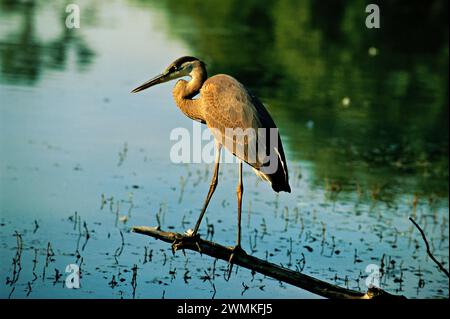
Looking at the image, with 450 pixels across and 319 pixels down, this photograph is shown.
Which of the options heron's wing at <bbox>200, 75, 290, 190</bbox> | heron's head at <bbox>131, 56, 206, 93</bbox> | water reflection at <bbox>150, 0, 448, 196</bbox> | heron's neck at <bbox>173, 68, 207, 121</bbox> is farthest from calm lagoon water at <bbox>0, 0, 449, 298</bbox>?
heron's head at <bbox>131, 56, 206, 93</bbox>

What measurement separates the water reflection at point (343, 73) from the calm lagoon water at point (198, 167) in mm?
64

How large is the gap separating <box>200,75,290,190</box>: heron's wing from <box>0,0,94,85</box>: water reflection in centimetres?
999

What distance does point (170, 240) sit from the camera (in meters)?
6.23

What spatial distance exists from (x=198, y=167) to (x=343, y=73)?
9412 millimetres

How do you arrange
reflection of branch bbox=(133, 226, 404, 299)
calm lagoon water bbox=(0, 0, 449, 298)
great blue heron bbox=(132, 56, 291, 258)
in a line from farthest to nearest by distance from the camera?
1. calm lagoon water bbox=(0, 0, 449, 298)
2. great blue heron bbox=(132, 56, 291, 258)
3. reflection of branch bbox=(133, 226, 404, 299)

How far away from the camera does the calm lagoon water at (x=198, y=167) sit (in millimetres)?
8922

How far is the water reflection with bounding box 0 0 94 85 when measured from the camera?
56.4ft

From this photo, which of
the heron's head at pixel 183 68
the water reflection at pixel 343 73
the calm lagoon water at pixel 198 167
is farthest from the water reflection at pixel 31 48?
the heron's head at pixel 183 68

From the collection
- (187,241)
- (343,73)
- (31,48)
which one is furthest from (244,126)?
(343,73)

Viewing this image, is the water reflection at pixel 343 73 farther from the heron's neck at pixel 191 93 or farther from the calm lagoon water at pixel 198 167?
the heron's neck at pixel 191 93

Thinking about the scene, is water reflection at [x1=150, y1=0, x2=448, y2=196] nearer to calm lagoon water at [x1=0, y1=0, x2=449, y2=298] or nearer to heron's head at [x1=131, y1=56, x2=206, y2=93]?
calm lagoon water at [x1=0, y1=0, x2=449, y2=298]

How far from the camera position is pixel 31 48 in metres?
19.6
